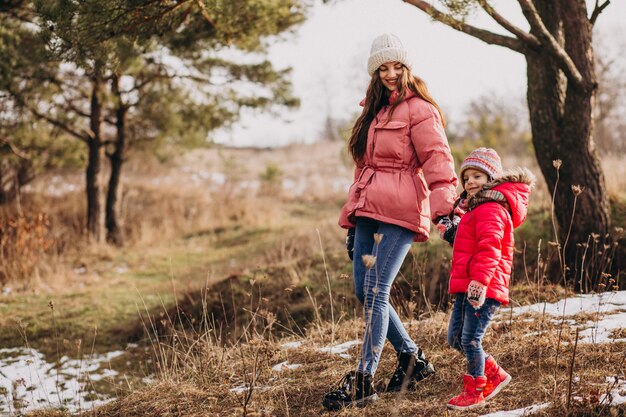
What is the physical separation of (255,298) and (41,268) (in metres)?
3.89

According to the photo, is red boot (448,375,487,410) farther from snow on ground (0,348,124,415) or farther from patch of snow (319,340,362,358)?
snow on ground (0,348,124,415)

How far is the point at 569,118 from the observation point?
5168mm

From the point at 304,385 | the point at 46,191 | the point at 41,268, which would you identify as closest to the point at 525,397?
the point at 304,385

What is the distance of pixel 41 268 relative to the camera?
28.7 ft

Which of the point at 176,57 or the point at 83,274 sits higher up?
the point at 176,57

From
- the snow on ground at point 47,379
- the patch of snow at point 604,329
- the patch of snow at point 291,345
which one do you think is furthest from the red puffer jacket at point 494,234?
the snow on ground at point 47,379

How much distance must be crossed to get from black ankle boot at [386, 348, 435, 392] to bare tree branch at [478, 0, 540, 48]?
9.24 ft

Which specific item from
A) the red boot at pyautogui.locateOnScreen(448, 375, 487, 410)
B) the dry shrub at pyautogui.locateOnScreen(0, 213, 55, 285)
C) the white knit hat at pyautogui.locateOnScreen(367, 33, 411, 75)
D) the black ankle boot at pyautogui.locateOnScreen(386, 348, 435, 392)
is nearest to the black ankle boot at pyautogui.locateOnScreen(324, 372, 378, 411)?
the black ankle boot at pyautogui.locateOnScreen(386, 348, 435, 392)

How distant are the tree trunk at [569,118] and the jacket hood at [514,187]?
2538mm

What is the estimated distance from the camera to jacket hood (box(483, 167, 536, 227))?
285 cm

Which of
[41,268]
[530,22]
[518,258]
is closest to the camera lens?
[530,22]

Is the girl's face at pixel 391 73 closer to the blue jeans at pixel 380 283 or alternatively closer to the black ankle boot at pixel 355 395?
the blue jeans at pixel 380 283

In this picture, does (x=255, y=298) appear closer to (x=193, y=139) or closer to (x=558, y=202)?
(x=558, y=202)

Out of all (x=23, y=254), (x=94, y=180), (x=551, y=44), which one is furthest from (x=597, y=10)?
(x=94, y=180)
